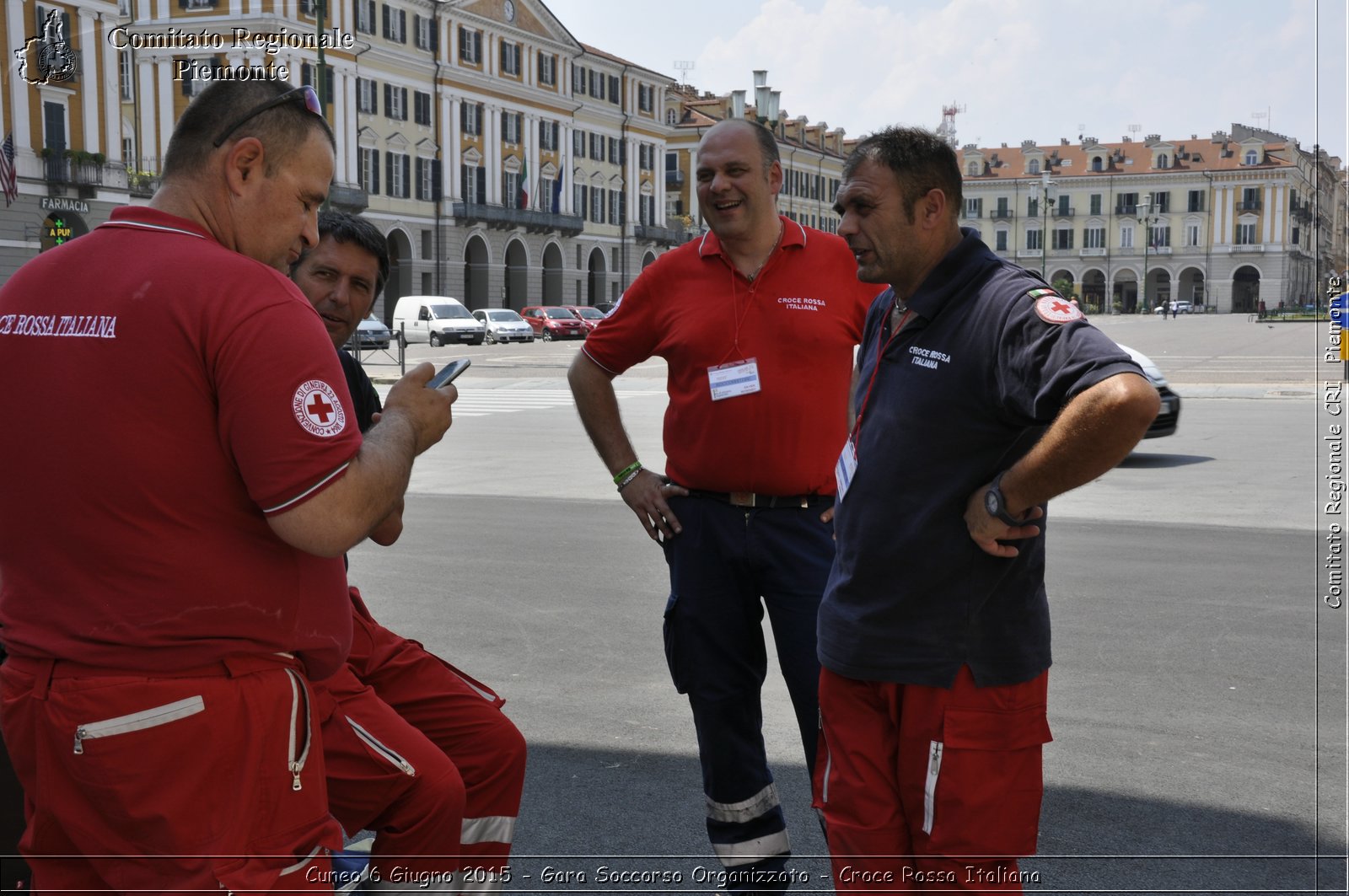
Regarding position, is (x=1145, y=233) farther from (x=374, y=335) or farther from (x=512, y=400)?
(x=512, y=400)

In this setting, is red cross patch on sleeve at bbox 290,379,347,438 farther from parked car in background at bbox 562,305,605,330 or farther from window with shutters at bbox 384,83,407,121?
window with shutters at bbox 384,83,407,121

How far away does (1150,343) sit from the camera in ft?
146

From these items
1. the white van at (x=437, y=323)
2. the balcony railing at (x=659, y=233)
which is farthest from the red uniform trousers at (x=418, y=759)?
the balcony railing at (x=659, y=233)

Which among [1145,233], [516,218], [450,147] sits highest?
[450,147]

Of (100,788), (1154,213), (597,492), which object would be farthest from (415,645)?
(1154,213)

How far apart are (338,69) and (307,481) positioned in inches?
2294

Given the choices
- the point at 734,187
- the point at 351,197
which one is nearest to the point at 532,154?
the point at 351,197

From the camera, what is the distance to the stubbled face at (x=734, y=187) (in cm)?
394

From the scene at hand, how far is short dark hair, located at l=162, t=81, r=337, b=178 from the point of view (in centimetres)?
209

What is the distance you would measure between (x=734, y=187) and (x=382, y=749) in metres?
2.06

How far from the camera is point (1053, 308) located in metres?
2.41

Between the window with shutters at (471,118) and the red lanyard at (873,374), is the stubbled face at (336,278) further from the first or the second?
the window with shutters at (471,118)

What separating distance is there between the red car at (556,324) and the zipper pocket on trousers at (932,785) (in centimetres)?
5035

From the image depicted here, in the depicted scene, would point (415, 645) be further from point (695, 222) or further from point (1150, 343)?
point (695, 222)
